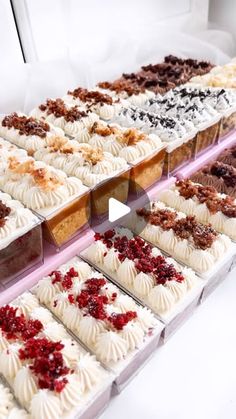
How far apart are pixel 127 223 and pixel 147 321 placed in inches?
22.8

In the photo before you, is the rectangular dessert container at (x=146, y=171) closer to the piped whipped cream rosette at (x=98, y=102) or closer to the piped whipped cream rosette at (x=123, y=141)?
the piped whipped cream rosette at (x=123, y=141)

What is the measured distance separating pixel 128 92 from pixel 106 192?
113 cm

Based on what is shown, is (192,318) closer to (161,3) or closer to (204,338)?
(204,338)

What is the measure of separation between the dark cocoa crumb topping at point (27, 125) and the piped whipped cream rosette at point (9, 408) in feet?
4.45

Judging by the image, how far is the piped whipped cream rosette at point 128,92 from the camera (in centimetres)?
267

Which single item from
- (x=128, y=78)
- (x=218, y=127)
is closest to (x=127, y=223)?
(x=218, y=127)

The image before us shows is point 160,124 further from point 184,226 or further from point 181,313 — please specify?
point 181,313

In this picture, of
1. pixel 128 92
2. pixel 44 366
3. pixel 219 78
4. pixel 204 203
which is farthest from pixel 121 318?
pixel 219 78

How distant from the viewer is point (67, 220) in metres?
1.72

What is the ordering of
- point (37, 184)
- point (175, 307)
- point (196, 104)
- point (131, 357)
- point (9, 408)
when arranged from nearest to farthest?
point (9, 408), point (131, 357), point (175, 307), point (37, 184), point (196, 104)

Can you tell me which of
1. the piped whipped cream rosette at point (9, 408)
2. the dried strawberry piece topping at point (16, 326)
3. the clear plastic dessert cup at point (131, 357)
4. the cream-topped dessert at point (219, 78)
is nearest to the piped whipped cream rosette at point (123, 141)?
the clear plastic dessert cup at point (131, 357)

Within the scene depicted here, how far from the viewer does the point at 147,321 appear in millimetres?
1377

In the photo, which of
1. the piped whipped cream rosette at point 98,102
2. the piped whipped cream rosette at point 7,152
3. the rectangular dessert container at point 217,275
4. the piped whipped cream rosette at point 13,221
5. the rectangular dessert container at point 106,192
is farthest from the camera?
the piped whipped cream rosette at point 98,102

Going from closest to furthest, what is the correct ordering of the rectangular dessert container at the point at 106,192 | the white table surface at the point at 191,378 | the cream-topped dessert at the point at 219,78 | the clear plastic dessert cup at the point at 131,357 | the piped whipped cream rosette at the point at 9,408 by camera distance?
the piped whipped cream rosette at the point at 9,408 → the clear plastic dessert cup at the point at 131,357 → the white table surface at the point at 191,378 → the rectangular dessert container at the point at 106,192 → the cream-topped dessert at the point at 219,78
